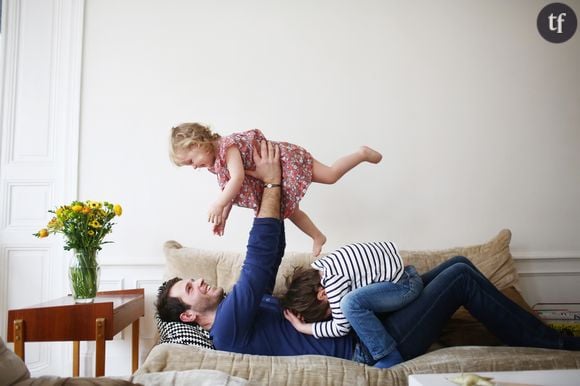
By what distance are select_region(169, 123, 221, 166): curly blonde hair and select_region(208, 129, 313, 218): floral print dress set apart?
0.06 meters

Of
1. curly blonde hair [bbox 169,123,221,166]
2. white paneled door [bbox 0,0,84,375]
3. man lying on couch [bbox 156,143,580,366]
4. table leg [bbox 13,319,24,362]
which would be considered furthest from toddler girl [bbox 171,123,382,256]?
white paneled door [bbox 0,0,84,375]

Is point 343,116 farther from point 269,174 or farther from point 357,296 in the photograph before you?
point 357,296

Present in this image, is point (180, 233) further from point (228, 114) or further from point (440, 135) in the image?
point (440, 135)

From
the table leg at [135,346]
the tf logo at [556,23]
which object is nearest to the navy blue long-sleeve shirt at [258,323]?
the table leg at [135,346]

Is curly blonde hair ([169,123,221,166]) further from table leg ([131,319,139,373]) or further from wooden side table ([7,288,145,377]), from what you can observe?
table leg ([131,319,139,373])

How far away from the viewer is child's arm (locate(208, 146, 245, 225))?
179 cm

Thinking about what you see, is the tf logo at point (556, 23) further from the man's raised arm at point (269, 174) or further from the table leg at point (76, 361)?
the table leg at point (76, 361)

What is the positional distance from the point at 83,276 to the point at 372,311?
1299 millimetres

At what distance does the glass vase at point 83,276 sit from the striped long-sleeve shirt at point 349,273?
1061mm

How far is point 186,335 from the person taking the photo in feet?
5.63

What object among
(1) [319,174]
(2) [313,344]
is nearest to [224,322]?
(2) [313,344]

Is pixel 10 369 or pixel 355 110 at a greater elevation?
pixel 355 110

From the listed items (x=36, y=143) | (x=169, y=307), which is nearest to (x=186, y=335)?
(x=169, y=307)

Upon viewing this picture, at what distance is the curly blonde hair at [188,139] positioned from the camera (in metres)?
1.92
